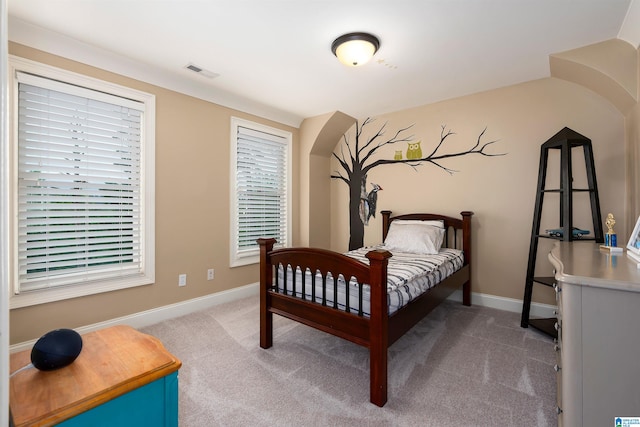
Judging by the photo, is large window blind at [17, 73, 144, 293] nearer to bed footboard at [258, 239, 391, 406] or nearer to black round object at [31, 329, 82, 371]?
bed footboard at [258, 239, 391, 406]

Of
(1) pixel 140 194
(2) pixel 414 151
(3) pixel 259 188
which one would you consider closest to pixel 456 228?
(2) pixel 414 151

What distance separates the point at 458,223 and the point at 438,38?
1.93 metres

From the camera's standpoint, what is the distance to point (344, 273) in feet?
5.97

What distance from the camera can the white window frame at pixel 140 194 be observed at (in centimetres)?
200

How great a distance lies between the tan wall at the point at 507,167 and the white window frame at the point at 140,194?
2867 mm

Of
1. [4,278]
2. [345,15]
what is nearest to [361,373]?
[4,278]

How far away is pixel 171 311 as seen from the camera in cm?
284

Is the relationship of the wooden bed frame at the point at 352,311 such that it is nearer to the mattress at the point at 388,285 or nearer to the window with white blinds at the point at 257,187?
the mattress at the point at 388,285

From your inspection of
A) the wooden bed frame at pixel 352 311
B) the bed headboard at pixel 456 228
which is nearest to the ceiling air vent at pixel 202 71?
the wooden bed frame at pixel 352 311

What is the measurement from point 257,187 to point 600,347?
10.8 feet

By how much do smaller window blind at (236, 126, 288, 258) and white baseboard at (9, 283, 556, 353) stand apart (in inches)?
19.1

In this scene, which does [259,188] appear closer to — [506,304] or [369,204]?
[369,204]

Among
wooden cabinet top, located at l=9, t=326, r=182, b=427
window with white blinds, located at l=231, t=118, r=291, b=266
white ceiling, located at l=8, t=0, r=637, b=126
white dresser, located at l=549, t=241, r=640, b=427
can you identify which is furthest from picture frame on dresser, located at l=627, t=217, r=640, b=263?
window with white blinds, located at l=231, t=118, r=291, b=266

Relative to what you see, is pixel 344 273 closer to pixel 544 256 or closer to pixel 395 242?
pixel 395 242
